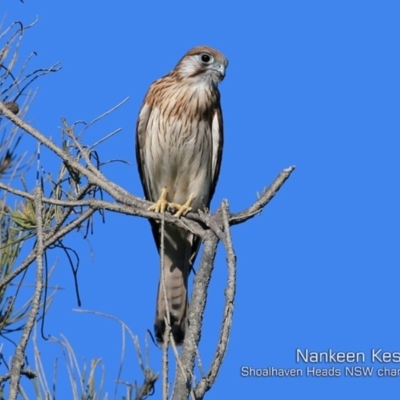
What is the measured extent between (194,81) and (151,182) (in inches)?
21.9

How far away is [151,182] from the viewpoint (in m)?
4.93

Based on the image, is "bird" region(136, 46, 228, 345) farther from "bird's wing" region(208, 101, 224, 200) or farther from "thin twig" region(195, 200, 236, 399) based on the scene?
"thin twig" region(195, 200, 236, 399)

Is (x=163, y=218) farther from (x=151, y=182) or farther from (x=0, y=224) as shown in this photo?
(x=151, y=182)

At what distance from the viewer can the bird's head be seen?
4953 millimetres

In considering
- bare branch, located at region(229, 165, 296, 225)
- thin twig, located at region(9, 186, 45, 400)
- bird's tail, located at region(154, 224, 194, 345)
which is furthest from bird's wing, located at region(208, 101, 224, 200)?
thin twig, located at region(9, 186, 45, 400)

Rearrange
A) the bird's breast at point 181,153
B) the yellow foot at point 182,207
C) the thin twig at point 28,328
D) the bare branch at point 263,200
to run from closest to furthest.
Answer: the thin twig at point 28,328 < the bare branch at point 263,200 < the yellow foot at point 182,207 < the bird's breast at point 181,153

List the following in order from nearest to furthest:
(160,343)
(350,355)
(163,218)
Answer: (163,218), (350,355), (160,343)

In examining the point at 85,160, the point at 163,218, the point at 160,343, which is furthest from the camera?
the point at 160,343

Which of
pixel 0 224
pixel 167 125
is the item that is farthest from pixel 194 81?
pixel 0 224

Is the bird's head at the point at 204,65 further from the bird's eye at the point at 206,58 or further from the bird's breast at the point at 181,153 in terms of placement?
the bird's breast at the point at 181,153

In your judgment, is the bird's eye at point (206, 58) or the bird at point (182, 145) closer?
the bird at point (182, 145)

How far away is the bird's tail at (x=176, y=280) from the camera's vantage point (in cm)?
440

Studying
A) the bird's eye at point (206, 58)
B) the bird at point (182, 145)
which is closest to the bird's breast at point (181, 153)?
the bird at point (182, 145)

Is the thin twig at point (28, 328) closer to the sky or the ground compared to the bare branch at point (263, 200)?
closer to the ground
